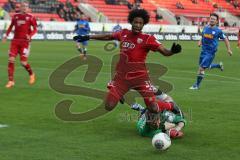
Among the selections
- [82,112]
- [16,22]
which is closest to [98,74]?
[16,22]

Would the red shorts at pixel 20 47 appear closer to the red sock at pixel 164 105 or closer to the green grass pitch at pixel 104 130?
the green grass pitch at pixel 104 130

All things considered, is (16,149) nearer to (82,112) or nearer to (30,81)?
(82,112)

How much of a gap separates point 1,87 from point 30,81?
1318 millimetres

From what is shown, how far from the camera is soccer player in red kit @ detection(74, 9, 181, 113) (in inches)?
335

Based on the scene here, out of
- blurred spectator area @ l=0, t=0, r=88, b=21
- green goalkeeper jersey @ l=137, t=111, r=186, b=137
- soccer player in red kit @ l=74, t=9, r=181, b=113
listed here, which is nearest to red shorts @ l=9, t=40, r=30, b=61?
soccer player in red kit @ l=74, t=9, r=181, b=113

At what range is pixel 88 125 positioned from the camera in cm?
976

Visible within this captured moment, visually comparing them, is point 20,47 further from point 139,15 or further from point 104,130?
point 139,15

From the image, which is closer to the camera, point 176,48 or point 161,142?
point 161,142

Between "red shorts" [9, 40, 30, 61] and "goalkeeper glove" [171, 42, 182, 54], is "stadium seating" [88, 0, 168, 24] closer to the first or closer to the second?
"red shorts" [9, 40, 30, 61]

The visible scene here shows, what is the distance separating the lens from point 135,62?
8.61m

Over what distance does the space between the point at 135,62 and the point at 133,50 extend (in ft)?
0.66

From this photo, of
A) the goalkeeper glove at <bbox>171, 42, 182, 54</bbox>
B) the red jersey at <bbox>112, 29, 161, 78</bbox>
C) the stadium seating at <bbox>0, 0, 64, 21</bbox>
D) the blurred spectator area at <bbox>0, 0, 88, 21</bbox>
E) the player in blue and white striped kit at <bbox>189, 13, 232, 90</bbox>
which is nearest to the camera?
the goalkeeper glove at <bbox>171, 42, 182, 54</bbox>

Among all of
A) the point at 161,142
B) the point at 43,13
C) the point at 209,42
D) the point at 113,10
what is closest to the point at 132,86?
the point at 161,142

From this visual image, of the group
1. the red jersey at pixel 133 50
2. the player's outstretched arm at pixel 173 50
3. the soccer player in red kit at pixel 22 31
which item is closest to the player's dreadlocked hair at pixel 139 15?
the red jersey at pixel 133 50
